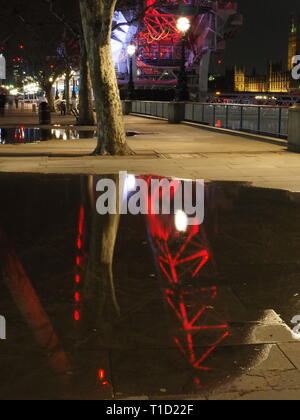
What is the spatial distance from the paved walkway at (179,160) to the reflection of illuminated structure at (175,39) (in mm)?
89169

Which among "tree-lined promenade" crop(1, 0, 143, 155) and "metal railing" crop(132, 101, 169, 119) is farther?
"metal railing" crop(132, 101, 169, 119)

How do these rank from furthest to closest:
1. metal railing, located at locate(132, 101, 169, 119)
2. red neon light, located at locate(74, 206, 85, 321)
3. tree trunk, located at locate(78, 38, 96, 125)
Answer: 1. metal railing, located at locate(132, 101, 169, 119)
2. tree trunk, located at locate(78, 38, 96, 125)
3. red neon light, located at locate(74, 206, 85, 321)

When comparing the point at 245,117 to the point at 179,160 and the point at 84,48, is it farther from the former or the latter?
the point at 179,160

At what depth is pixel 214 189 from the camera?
38.6ft

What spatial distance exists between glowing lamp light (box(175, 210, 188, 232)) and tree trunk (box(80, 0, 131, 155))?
26.3 ft

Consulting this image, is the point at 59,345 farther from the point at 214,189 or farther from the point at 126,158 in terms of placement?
the point at 126,158

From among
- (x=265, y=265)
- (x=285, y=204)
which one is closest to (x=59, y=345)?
(x=265, y=265)

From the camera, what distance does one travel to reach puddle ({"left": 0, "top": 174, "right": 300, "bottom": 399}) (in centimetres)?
424

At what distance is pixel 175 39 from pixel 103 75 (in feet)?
353

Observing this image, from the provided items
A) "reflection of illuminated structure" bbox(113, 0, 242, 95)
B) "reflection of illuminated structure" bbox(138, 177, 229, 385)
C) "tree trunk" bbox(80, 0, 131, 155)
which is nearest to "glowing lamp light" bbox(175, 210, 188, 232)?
"reflection of illuminated structure" bbox(138, 177, 229, 385)

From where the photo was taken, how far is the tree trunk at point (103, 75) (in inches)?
660

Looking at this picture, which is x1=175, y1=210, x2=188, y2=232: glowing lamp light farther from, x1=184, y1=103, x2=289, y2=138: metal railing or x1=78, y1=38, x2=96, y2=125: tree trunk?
x1=78, y1=38, x2=96, y2=125: tree trunk

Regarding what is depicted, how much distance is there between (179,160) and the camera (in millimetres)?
16516

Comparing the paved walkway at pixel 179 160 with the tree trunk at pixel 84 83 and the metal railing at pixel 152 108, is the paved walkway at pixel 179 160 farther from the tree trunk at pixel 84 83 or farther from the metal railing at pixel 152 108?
the metal railing at pixel 152 108
